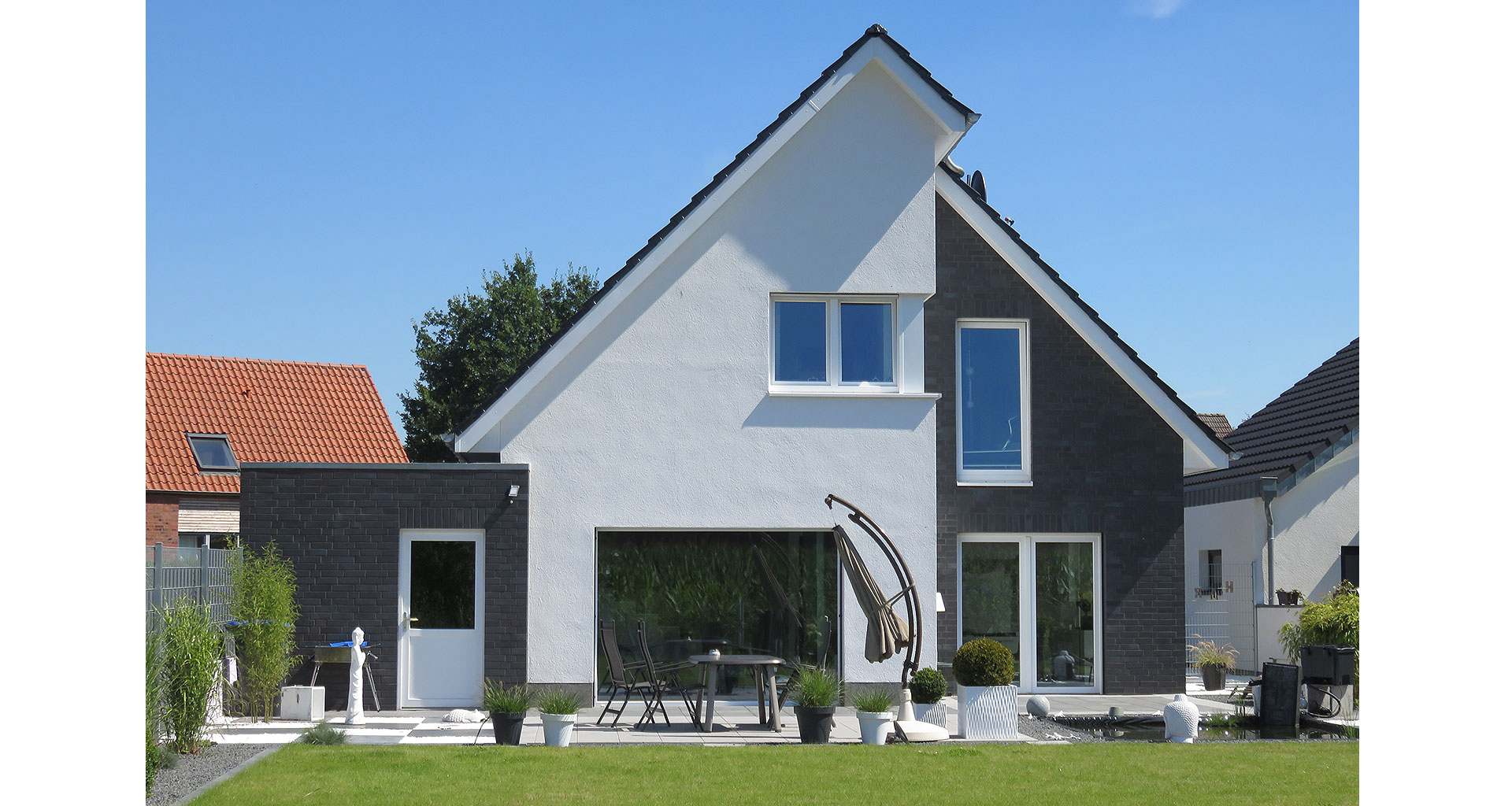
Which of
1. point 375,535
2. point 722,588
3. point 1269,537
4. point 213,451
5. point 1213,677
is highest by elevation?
point 213,451

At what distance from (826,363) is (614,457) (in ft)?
9.04

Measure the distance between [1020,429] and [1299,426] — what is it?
7906mm

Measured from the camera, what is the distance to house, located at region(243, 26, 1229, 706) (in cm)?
1491

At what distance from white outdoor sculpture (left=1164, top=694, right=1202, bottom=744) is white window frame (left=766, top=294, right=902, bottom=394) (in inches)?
187

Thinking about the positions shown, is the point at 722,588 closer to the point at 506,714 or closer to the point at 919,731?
the point at 919,731

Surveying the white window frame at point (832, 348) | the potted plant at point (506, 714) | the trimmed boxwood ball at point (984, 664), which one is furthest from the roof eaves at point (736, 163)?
the trimmed boxwood ball at point (984, 664)

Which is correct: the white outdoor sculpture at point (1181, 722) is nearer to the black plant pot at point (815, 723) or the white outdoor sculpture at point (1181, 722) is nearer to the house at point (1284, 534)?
the black plant pot at point (815, 723)

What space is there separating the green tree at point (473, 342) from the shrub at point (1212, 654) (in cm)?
2725

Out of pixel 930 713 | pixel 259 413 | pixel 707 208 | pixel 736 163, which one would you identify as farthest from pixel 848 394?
pixel 259 413

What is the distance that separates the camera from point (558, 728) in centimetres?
1209

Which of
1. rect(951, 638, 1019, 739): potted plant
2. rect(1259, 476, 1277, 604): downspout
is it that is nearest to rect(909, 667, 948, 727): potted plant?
rect(951, 638, 1019, 739): potted plant

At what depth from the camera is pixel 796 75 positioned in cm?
1592

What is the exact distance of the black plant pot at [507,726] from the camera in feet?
39.6

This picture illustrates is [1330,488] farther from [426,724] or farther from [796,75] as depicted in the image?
[426,724]
